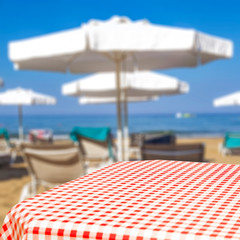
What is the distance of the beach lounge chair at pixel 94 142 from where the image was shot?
6.49 m

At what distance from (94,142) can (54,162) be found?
2723 mm

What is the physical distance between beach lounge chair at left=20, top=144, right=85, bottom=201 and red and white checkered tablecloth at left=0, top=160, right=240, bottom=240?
2.92 m

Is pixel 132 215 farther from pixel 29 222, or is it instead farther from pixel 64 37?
pixel 64 37

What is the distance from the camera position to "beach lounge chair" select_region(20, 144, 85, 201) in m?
3.83

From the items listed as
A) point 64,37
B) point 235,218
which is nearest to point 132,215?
point 235,218

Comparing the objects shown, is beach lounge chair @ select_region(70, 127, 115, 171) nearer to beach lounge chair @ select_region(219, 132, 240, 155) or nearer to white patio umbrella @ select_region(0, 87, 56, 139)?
beach lounge chair @ select_region(219, 132, 240, 155)

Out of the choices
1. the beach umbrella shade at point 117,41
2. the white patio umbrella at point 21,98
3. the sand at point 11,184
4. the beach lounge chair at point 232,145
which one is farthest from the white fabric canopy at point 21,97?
the beach umbrella shade at point 117,41

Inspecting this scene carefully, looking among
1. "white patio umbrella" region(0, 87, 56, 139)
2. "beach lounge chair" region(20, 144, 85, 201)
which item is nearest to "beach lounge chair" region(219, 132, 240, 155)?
"beach lounge chair" region(20, 144, 85, 201)

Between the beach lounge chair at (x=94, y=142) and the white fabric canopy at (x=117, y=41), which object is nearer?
the white fabric canopy at (x=117, y=41)

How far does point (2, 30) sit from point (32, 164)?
198 ft

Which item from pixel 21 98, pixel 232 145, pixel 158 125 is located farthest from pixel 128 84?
pixel 158 125

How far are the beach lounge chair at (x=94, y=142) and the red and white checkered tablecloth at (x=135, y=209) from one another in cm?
545

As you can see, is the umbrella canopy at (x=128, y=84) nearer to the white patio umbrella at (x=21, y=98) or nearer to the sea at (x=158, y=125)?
the white patio umbrella at (x=21, y=98)

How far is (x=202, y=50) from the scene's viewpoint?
4.25 metres
